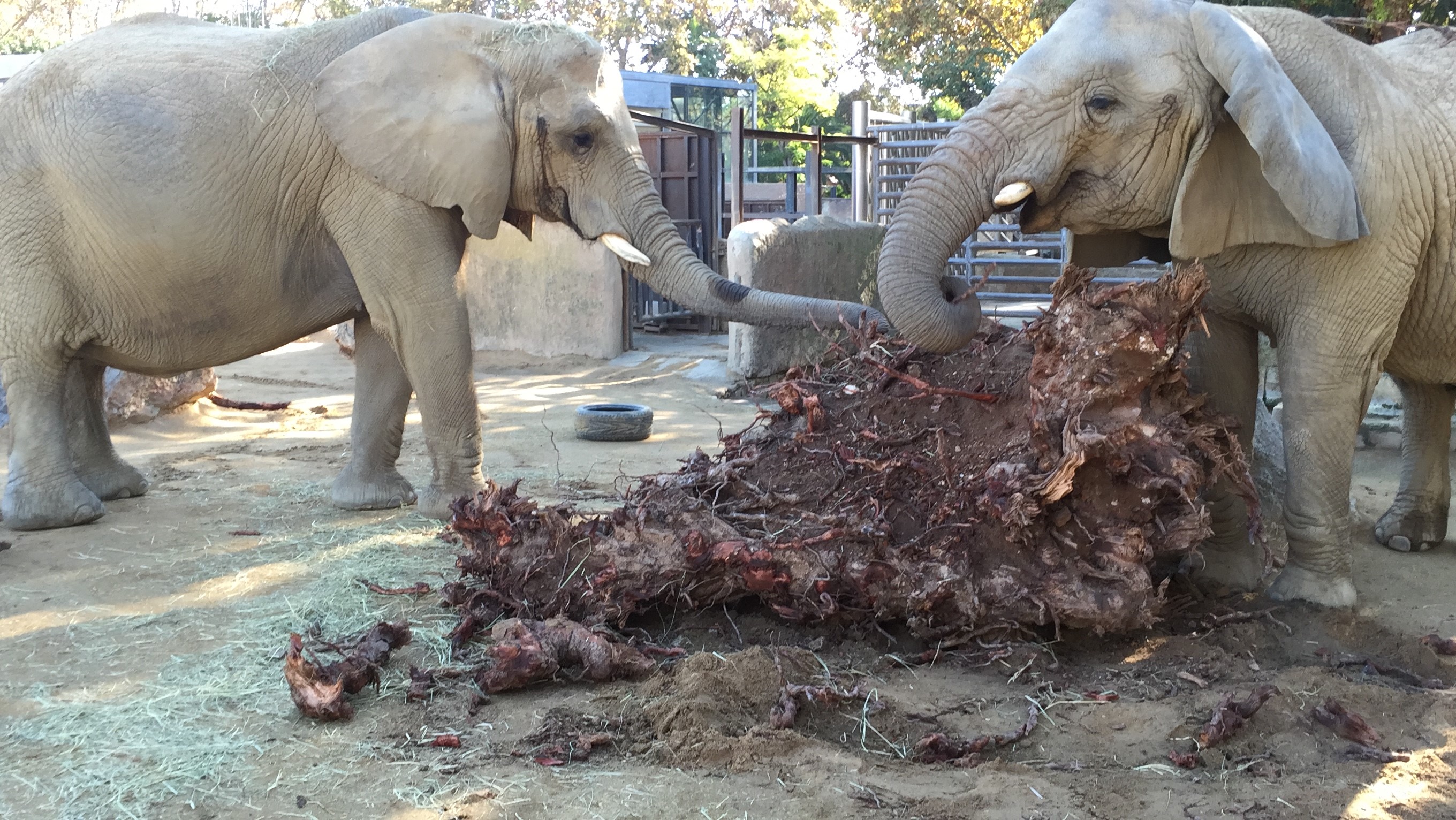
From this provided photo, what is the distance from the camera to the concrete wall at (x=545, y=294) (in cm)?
1441

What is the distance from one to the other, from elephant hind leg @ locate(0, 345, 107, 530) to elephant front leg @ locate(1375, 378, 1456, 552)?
679cm

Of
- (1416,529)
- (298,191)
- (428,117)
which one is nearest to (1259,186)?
(1416,529)

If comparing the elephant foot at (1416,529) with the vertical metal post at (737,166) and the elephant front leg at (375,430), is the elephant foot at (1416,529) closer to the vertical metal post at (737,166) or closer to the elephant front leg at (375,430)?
the elephant front leg at (375,430)

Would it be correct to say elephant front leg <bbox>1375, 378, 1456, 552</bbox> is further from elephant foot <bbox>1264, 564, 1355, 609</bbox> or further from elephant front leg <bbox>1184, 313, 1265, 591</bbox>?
elephant foot <bbox>1264, 564, 1355, 609</bbox>

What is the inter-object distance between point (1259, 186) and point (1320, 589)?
166cm

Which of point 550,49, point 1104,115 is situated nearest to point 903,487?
point 1104,115

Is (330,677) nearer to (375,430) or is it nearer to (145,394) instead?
(375,430)

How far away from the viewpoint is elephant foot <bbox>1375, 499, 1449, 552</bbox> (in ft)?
20.2

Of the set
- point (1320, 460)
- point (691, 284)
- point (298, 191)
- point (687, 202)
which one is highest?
point (687, 202)

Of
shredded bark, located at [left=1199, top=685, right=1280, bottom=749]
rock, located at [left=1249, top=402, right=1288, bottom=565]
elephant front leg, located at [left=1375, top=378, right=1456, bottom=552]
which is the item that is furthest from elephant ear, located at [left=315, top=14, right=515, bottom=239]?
elephant front leg, located at [left=1375, top=378, right=1456, bottom=552]

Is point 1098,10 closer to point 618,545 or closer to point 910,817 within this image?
point 618,545

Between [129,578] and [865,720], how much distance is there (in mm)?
3610

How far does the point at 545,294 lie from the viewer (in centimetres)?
1470

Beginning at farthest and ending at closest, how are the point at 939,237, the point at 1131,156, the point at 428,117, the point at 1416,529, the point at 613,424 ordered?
the point at 613,424, the point at 1416,529, the point at 428,117, the point at 1131,156, the point at 939,237
